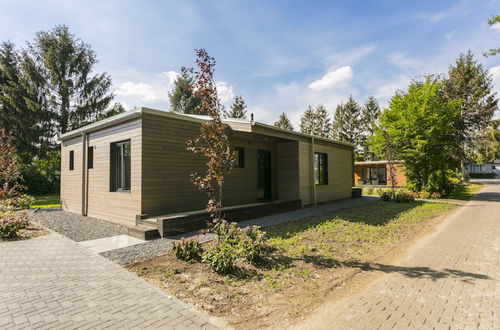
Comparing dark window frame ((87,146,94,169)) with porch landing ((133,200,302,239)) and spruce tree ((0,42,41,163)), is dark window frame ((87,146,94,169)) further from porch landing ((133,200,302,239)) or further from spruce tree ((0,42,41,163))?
spruce tree ((0,42,41,163))

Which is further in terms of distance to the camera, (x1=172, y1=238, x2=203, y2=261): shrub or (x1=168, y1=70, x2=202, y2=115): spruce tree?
(x1=168, y1=70, x2=202, y2=115): spruce tree

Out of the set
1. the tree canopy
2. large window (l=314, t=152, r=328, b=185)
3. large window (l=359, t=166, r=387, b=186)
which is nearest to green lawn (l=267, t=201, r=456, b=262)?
large window (l=314, t=152, r=328, b=185)

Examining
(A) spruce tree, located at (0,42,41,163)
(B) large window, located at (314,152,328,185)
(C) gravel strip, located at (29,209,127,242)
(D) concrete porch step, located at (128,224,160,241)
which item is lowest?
(C) gravel strip, located at (29,209,127,242)

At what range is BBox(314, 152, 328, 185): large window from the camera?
40.8 ft

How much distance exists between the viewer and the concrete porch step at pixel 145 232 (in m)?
6.05

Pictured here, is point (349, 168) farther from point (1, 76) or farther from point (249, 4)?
point (1, 76)

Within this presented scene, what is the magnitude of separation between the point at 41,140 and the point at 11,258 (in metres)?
22.0

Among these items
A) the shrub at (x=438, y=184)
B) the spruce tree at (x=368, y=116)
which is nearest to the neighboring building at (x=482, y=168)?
the spruce tree at (x=368, y=116)

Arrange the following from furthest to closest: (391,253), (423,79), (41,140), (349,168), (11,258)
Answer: (41,140) < (423,79) < (349,168) < (391,253) < (11,258)

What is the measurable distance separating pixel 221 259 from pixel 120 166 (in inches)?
225

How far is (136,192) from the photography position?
277 inches

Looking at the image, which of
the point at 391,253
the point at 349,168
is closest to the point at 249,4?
the point at 391,253

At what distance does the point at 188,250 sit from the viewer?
4629 millimetres

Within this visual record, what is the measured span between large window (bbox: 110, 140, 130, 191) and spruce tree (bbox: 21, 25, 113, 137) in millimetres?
18112
